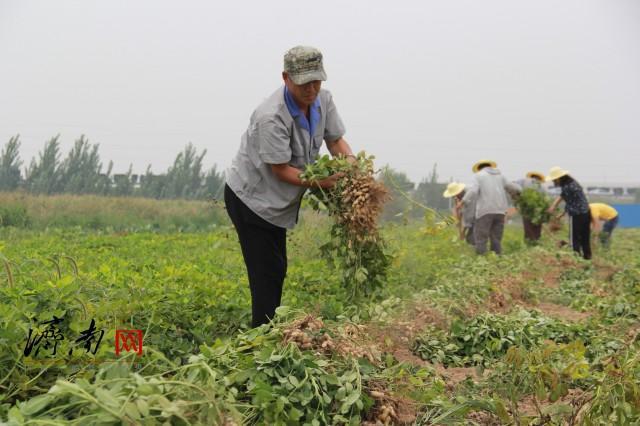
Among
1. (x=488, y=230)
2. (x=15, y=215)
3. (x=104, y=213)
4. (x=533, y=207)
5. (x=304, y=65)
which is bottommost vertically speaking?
(x=15, y=215)

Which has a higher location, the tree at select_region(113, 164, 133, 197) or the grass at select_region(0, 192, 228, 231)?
the tree at select_region(113, 164, 133, 197)

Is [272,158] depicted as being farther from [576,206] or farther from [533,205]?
[533,205]

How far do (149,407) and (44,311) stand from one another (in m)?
1.09

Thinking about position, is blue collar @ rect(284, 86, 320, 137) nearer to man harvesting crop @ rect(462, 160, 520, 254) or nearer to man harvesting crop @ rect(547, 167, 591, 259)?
man harvesting crop @ rect(462, 160, 520, 254)

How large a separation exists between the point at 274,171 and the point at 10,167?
1481cm

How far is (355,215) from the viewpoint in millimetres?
4012

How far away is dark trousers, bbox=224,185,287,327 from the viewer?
382 centimetres

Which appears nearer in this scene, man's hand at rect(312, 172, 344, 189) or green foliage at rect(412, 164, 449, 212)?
man's hand at rect(312, 172, 344, 189)

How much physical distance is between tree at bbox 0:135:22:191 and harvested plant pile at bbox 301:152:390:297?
14.2 metres

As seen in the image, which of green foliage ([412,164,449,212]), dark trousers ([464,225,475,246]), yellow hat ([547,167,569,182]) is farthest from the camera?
green foliage ([412,164,449,212])

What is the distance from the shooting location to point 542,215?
1223 centimetres

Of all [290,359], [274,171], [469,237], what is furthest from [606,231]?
[290,359]

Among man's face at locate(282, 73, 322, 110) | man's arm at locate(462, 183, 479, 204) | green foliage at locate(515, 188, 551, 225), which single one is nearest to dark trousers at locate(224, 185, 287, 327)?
man's face at locate(282, 73, 322, 110)

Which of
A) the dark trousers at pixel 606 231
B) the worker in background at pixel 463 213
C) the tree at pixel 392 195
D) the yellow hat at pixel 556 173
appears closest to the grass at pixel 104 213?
the worker in background at pixel 463 213
